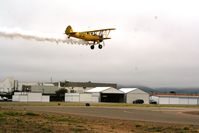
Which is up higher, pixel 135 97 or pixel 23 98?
pixel 135 97

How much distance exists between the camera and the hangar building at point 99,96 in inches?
6614

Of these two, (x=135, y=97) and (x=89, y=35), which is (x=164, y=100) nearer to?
(x=135, y=97)

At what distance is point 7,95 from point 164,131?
14872 centimetres

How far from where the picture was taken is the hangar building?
168 m

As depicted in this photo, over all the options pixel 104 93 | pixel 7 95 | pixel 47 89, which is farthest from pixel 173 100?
pixel 7 95

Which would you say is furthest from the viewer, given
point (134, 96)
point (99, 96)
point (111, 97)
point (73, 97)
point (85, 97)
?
point (111, 97)

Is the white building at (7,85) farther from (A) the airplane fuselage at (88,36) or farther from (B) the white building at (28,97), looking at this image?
(A) the airplane fuselage at (88,36)

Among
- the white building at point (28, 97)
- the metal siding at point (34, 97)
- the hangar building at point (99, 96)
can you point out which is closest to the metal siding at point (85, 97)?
the hangar building at point (99, 96)

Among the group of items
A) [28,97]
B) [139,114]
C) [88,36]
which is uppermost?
[88,36]

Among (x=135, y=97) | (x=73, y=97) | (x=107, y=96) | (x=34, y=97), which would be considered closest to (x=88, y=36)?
(x=34, y=97)

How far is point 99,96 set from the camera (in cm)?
17300

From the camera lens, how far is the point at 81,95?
168 metres

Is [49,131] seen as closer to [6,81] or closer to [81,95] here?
[81,95]

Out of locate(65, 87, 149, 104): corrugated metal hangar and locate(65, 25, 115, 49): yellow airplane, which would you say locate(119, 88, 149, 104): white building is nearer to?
locate(65, 87, 149, 104): corrugated metal hangar
